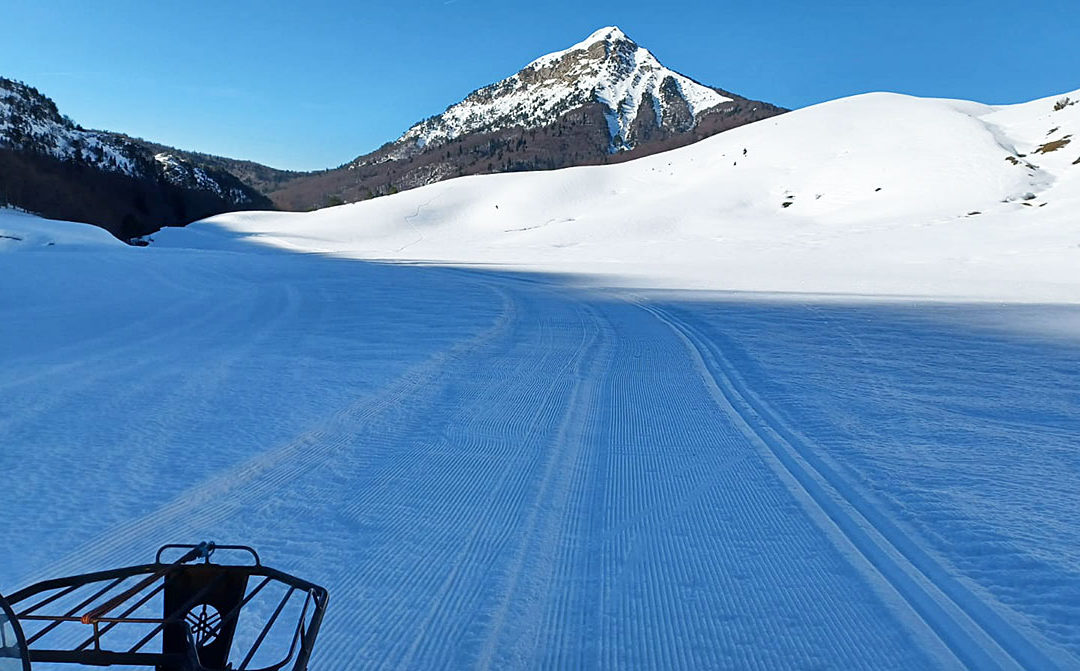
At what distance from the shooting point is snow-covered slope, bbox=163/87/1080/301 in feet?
66.9

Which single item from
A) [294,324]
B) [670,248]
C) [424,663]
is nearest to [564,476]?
[424,663]

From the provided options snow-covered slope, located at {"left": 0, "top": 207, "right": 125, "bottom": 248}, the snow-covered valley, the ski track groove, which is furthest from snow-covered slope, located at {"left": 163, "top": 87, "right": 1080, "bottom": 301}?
the ski track groove

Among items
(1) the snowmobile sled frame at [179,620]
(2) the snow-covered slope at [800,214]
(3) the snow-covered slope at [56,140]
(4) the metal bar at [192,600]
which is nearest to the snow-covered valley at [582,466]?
(1) the snowmobile sled frame at [179,620]

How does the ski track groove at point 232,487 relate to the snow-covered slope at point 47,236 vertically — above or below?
below

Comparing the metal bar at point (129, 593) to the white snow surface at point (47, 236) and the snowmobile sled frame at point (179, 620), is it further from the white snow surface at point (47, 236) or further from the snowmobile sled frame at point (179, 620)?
the white snow surface at point (47, 236)

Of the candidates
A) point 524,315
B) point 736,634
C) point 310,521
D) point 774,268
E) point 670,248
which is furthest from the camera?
point 670,248

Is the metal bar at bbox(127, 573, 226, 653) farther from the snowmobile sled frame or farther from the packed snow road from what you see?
the packed snow road

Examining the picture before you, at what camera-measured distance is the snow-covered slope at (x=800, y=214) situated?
20406 mm

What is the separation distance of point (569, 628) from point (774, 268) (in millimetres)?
21481

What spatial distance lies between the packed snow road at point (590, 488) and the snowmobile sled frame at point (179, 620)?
235mm

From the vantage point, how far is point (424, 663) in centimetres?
226

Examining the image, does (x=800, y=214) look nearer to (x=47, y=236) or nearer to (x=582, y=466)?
(x=582, y=466)

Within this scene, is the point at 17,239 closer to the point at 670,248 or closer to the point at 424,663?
the point at 670,248

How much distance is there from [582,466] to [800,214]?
37459mm
